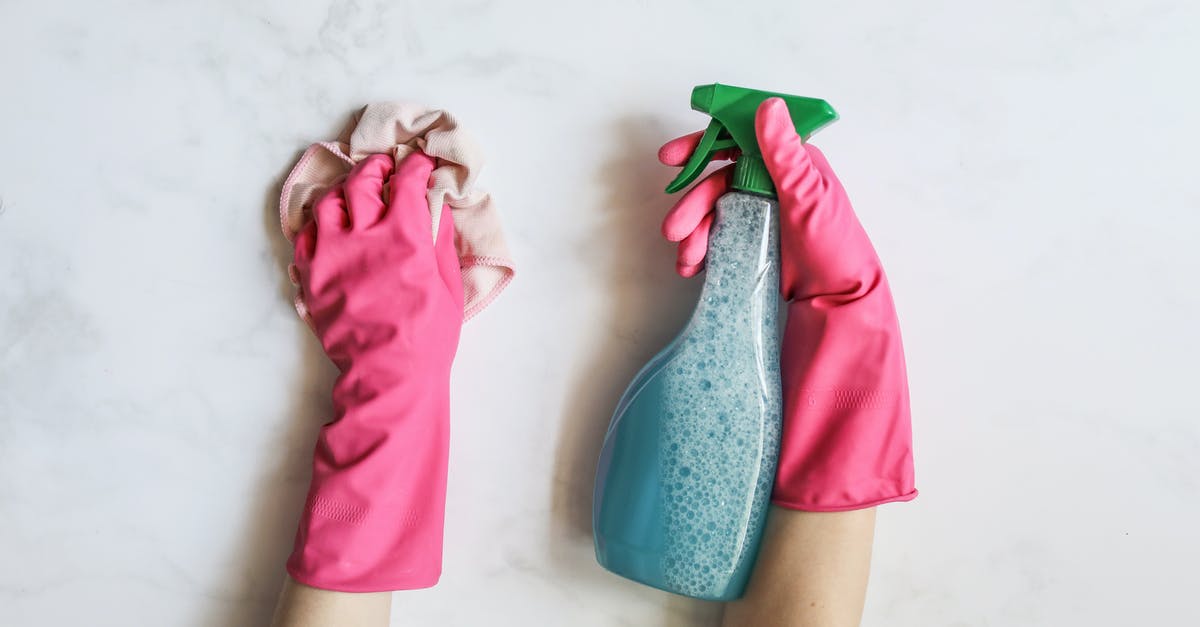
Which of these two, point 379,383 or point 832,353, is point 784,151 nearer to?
point 832,353

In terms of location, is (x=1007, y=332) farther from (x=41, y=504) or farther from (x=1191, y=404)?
(x=41, y=504)

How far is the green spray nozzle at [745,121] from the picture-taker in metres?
0.64

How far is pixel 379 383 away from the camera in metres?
0.66

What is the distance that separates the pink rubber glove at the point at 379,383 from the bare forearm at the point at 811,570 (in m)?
0.25

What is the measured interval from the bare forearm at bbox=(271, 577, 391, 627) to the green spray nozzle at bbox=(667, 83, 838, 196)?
15.5 inches

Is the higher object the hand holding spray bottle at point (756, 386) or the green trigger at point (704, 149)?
the green trigger at point (704, 149)

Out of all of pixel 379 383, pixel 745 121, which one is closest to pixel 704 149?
pixel 745 121

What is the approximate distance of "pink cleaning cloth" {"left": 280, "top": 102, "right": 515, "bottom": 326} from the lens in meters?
0.69

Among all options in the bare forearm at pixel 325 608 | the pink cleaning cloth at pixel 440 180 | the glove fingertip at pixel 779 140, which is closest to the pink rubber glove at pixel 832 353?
the glove fingertip at pixel 779 140

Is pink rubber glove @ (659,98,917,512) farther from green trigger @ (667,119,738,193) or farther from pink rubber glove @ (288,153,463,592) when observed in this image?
pink rubber glove @ (288,153,463,592)

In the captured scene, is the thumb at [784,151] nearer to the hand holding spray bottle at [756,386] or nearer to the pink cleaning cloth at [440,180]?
the hand holding spray bottle at [756,386]

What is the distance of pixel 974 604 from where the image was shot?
0.71m

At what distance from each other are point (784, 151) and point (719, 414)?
19cm

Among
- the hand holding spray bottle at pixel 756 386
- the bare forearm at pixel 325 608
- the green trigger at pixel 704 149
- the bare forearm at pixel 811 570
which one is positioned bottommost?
the bare forearm at pixel 325 608
